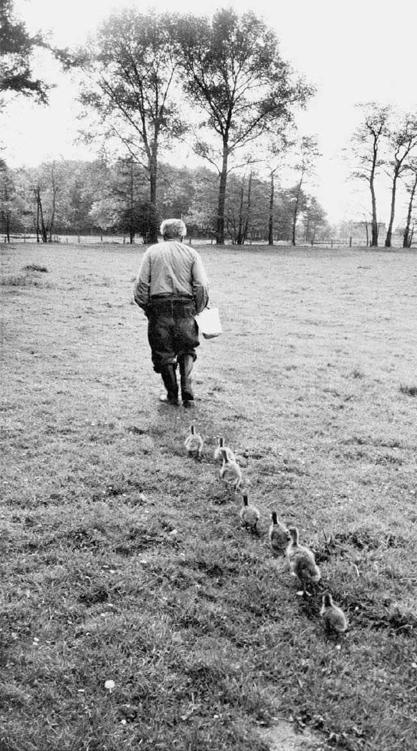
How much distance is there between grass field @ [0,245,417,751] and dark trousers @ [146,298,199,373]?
3.39 feet

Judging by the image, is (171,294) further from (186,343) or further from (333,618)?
(333,618)

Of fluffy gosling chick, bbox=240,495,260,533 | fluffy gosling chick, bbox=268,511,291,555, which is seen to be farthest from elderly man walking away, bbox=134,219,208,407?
fluffy gosling chick, bbox=268,511,291,555

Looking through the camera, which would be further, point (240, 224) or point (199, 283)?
point (240, 224)

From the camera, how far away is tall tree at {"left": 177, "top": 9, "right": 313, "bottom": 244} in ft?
156

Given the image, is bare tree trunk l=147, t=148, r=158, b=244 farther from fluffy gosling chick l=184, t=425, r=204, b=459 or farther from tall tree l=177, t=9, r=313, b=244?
fluffy gosling chick l=184, t=425, r=204, b=459

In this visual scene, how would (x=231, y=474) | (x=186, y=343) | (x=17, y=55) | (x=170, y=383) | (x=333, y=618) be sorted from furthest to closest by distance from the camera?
(x=17, y=55), (x=170, y=383), (x=186, y=343), (x=231, y=474), (x=333, y=618)

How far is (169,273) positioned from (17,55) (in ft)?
79.3

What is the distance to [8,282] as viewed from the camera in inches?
858

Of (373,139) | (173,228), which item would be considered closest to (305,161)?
(373,139)

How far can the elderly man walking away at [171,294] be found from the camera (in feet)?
30.5

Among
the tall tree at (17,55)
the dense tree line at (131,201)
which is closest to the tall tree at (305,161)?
the dense tree line at (131,201)

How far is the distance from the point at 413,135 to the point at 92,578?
6443cm

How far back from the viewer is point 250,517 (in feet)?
19.4

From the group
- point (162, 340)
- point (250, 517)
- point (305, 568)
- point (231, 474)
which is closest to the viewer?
point (305, 568)
